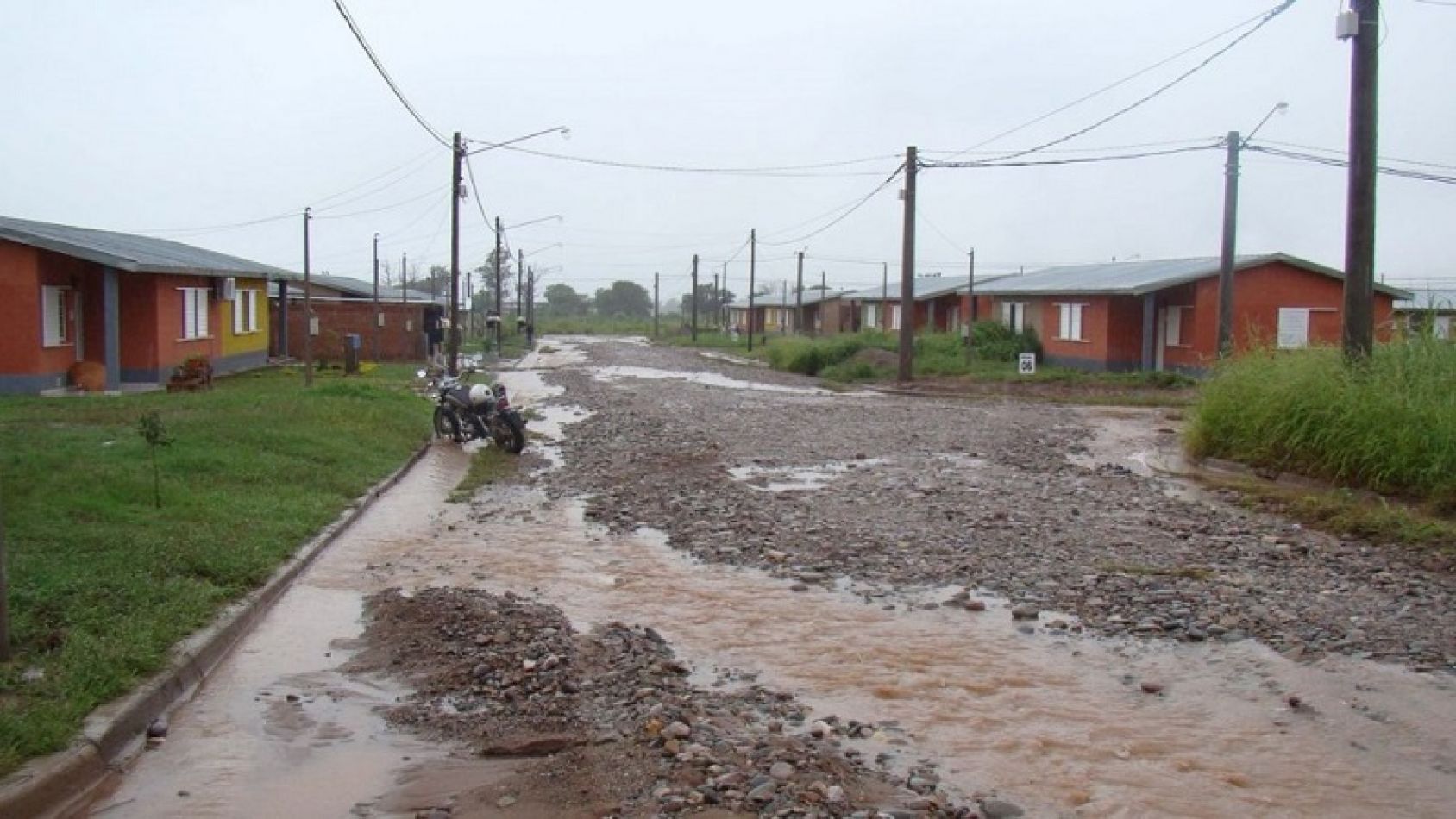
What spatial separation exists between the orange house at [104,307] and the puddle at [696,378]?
12.5 m

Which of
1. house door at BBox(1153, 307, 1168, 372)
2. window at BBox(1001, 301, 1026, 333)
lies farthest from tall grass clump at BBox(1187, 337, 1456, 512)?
window at BBox(1001, 301, 1026, 333)

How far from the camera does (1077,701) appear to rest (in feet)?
25.8

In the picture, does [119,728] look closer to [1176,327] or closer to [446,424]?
[446,424]

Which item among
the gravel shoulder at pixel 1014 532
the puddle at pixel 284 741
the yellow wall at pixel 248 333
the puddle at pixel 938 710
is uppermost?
the yellow wall at pixel 248 333

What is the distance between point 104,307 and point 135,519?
18566mm

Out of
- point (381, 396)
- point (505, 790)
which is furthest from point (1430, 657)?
point (381, 396)

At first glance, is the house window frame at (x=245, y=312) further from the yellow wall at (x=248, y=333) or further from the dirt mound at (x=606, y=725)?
the dirt mound at (x=606, y=725)

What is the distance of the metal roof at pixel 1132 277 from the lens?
129 ft

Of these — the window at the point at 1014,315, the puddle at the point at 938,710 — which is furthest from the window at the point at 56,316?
the window at the point at 1014,315

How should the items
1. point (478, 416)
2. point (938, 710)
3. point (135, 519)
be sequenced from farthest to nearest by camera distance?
point (478, 416) < point (135, 519) < point (938, 710)

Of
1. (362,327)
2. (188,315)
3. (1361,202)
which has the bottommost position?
(362,327)

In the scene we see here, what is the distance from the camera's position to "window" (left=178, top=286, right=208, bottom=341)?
107 ft

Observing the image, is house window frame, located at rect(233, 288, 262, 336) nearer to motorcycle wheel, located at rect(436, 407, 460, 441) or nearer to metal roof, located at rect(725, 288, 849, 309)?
motorcycle wheel, located at rect(436, 407, 460, 441)

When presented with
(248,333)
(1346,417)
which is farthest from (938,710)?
(248,333)
